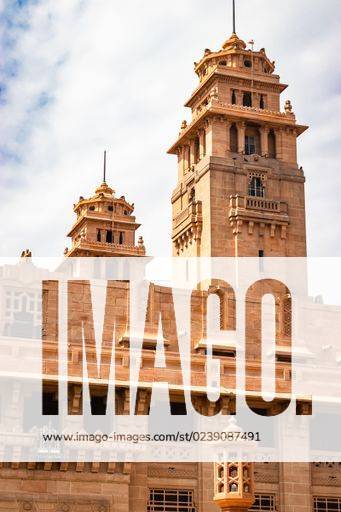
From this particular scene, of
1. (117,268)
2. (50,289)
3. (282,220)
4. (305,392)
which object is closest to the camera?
(305,392)

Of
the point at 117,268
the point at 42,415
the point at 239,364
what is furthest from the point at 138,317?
the point at 117,268

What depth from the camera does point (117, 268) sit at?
71.2 metres

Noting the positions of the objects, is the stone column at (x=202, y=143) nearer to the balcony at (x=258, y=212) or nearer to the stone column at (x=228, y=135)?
the stone column at (x=228, y=135)

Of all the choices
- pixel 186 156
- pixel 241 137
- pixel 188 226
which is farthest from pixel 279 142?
pixel 188 226

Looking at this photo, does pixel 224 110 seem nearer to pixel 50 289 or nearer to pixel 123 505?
pixel 50 289

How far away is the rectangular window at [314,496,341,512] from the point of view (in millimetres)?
37769

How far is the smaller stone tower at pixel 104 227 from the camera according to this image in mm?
72062

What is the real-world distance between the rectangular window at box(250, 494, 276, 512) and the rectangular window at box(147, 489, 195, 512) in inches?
97.9

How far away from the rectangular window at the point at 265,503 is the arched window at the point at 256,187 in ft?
69.5

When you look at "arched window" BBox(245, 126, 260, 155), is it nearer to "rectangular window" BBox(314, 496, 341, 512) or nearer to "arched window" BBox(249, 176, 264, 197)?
"arched window" BBox(249, 176, 264, 197)

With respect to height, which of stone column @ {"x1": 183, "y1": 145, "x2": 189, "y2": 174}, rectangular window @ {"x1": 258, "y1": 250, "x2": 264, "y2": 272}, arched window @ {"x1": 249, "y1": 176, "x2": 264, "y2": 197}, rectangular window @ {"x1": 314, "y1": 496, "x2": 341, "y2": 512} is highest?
stone column @ {"x1": 183, "y1": 145, "x2": 189, "y2": 174}

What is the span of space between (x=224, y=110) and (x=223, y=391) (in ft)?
73.2

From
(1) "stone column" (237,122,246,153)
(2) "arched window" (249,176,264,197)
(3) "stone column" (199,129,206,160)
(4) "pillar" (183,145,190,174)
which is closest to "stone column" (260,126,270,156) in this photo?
(1) "stone column" (237,122,246,153)

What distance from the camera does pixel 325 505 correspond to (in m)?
37.8
